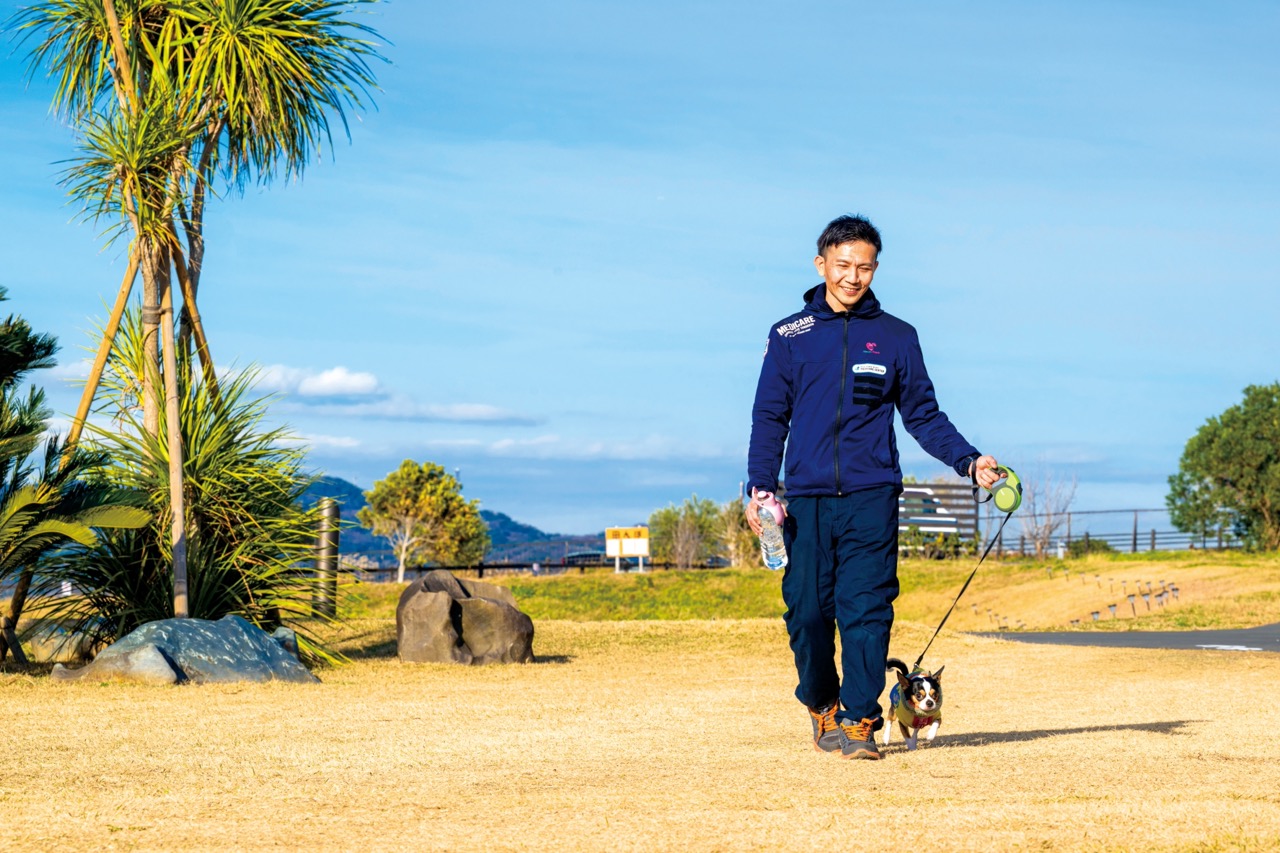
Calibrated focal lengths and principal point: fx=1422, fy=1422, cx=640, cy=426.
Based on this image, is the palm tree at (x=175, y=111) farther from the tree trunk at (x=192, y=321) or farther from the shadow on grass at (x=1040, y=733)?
the shadow on grass at (x=1040, y=733)

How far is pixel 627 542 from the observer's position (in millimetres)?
51125

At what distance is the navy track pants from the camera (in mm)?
5668

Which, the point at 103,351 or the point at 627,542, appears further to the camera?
the point at 627,542

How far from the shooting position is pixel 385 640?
14734 millimetres

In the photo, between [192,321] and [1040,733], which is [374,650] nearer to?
[192,321]

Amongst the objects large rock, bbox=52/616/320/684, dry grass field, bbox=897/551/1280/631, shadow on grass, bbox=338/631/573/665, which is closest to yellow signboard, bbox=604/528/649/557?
dry grass field, bbox=897/551/1280/631

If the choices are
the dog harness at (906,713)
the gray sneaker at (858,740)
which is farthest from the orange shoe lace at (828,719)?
the dog harness at (906,713)

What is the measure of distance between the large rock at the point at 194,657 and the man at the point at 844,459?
5661 mm

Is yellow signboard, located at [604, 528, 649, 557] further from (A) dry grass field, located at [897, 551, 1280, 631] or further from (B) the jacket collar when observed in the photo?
(B) the jacket collar

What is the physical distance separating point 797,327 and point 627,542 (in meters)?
45.3

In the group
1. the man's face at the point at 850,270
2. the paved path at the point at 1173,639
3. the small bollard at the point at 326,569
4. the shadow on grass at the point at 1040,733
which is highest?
the man's face at the point at 850,270

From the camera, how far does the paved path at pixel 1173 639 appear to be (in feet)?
51.0

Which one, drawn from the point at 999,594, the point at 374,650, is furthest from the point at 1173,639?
the point at 999,594

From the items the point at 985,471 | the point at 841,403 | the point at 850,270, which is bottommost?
the point at 985,471
